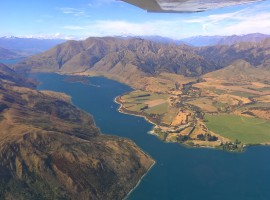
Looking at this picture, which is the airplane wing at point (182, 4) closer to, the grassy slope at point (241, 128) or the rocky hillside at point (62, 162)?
the rocky hillside at point (62, 162)

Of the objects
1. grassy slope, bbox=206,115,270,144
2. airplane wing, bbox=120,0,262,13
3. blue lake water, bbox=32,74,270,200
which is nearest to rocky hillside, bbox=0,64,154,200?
blue lake water, bbox=32,74,270,200

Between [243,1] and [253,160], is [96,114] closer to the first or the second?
[253,160]

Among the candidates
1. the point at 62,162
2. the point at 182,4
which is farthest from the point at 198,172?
the point at 182,4

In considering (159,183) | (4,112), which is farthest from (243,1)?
(4,112)

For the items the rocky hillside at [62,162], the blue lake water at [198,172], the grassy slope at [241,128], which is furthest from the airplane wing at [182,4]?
the grassy slope at [241,128]

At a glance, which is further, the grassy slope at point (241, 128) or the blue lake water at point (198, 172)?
the grassy slope at point (241, 128)

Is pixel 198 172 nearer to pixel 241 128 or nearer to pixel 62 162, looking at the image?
pixel 62 162
